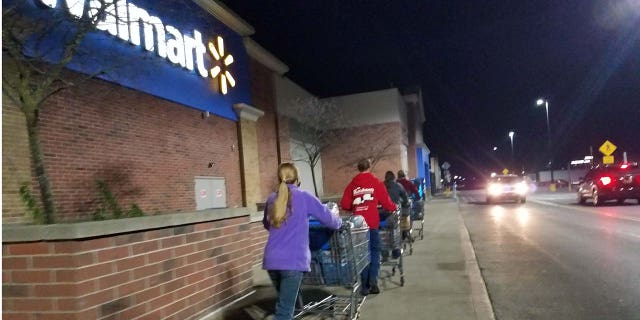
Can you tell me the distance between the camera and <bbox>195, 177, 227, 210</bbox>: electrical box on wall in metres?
13.5

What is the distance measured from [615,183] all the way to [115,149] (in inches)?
738

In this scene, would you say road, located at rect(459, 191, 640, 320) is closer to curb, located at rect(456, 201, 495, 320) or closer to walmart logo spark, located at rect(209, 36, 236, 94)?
curb, located at rect(456, 201, 495, 320)

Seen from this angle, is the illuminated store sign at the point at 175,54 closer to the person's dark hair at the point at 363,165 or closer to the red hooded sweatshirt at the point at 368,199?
the person's dark hair at the point at 363,165

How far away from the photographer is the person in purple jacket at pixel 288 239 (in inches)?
167

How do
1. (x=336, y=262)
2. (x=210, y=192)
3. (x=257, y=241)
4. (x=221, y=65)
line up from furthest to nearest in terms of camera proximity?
1. (x=221, y=65)
2. (x=210, y=192)
3. (x=257, y=241)
4. (x=336, y=262)

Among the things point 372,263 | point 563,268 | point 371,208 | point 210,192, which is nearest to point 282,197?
point 371,208

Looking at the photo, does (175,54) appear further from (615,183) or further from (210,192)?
(615,183)

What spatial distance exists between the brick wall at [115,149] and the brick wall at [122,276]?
13.0ft

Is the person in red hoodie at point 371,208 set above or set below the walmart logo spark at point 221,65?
below

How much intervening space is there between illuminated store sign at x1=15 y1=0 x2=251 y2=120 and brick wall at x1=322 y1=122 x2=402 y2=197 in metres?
15.9

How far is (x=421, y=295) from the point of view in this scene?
645cm

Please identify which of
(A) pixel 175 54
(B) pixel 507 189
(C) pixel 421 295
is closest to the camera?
(C) pixel 421 295

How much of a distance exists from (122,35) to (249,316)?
23.9 ft

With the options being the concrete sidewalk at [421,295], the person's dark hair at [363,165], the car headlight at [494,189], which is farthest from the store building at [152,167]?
the car headlight at [494,189]
